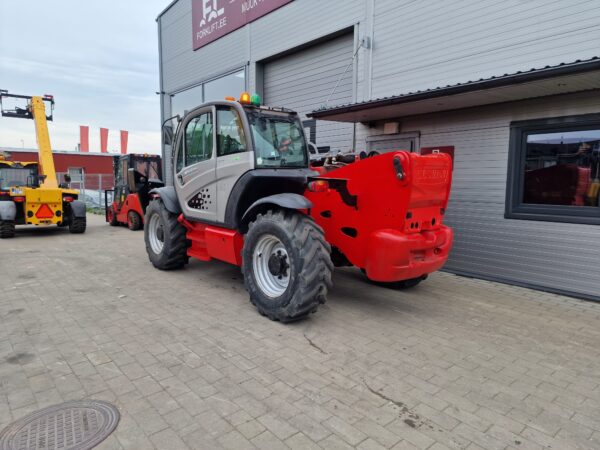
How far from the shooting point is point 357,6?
8.52 metres

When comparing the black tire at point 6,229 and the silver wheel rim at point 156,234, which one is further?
the black tire at point 6,229

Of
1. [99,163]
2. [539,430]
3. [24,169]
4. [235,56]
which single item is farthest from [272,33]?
[99,163]

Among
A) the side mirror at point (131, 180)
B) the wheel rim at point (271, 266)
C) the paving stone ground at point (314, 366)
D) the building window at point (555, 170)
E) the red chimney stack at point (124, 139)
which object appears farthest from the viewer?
the red chimney stack at point (124, 139)

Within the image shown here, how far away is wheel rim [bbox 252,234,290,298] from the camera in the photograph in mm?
4602

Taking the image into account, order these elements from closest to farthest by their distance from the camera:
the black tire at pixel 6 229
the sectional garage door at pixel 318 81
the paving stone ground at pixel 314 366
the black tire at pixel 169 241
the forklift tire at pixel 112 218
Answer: the paving stone ground at pixel 314 366, the black tire at pixel 169 241, the sectional garage door at pixel 318 81, the black tire at pixel 6 229, the forklift tire at pixel 112 218

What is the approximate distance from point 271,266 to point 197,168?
215 centimetres

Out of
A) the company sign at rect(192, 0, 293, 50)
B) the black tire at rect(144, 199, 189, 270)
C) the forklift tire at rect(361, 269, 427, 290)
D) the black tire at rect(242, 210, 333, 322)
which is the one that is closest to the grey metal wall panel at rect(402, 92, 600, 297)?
the forklift tire at rect(361, 269, 427, 290)

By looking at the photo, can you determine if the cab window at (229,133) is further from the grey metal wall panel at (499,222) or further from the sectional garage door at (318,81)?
the sectional garage door at (318,81)

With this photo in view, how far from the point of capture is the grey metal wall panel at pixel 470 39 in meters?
5.60

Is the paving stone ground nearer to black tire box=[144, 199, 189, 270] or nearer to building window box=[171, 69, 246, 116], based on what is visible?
black tire box=[144, 199, 189, 270]

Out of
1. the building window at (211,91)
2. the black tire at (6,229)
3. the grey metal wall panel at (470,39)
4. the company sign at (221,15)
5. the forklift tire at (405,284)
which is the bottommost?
the forklift tire at (405,284)

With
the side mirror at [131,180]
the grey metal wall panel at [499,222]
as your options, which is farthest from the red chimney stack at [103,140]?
the grey metal wall panel at [499,222]

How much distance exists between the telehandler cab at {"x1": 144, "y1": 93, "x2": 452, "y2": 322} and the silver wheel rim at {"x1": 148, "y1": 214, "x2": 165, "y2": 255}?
969 millimetres

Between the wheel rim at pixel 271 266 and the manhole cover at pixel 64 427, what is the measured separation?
221 centimetres
